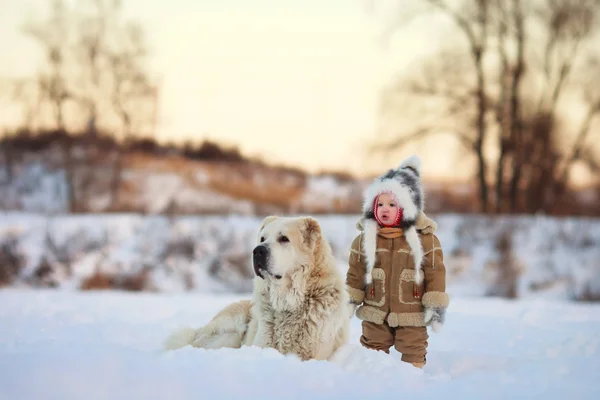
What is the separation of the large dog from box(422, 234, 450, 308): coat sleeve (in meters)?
0.62

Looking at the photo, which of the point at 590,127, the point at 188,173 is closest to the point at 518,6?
the point at 590,127

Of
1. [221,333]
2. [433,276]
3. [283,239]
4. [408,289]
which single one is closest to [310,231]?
[283,239]

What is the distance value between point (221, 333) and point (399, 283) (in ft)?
5.17

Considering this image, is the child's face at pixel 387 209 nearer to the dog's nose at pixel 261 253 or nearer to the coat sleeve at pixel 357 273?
the coat sleeve at pixel 357 273

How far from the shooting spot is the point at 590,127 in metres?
14.6

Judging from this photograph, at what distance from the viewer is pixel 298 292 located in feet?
14.4

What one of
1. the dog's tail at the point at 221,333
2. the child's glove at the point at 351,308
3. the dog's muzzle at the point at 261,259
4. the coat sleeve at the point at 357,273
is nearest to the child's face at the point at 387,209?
the coat sleeve at the point at 357,273

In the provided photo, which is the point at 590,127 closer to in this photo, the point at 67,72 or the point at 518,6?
the point at 518,6

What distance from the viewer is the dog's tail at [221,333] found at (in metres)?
4.93

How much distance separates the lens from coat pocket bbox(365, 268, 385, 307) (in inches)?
178

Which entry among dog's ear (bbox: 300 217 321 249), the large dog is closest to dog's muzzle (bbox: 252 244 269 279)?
the large dog

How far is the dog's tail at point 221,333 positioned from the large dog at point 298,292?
1.44ft

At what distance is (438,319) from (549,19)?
12.5 meters

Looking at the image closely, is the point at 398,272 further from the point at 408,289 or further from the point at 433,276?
the point at 433,276
